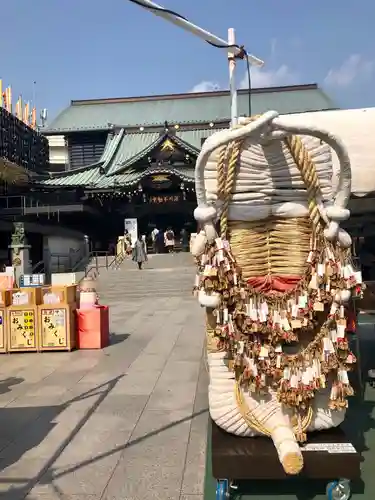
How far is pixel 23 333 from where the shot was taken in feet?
25.3

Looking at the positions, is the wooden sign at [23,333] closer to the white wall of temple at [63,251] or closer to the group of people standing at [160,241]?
the white wall of temple at [63,251]

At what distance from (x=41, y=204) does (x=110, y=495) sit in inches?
965

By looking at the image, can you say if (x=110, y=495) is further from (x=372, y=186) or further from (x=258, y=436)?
(x=372, y=186)

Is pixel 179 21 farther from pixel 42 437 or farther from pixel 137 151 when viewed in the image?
pixel 137 151

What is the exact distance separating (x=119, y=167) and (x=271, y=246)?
27.3 m

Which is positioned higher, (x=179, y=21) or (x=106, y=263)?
(x=179, y=21)

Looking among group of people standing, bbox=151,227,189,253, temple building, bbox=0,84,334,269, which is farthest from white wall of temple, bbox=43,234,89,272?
group of people standing, bbox=151,227,189,253

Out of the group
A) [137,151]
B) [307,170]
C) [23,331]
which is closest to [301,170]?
[307,170]

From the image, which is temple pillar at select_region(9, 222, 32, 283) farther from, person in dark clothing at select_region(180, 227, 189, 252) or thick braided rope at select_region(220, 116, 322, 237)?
thick braided rope at select_region(220, 116, 322, 237)

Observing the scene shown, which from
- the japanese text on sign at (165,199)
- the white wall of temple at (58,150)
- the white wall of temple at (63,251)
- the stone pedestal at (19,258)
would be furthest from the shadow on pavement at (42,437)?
the white wall of temple at (58,150)

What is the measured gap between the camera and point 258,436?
2654mm

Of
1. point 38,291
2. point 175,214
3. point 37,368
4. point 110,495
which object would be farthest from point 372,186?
point 175,214

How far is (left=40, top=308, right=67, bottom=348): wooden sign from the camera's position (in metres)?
7.65

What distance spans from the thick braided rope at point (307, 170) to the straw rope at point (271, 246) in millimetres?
115
